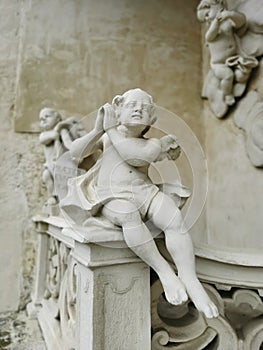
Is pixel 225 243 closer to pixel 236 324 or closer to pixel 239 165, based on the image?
pixel 239 165

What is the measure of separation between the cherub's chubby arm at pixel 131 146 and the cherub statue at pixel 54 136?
87 cm

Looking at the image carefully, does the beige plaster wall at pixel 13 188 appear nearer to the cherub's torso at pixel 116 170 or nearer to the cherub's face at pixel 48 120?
the cherub's face at pixel 48 120

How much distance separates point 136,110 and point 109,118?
0.24 ft

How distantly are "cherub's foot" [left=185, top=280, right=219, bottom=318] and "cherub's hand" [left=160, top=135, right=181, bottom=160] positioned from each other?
12.4 inches

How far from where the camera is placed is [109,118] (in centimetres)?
82

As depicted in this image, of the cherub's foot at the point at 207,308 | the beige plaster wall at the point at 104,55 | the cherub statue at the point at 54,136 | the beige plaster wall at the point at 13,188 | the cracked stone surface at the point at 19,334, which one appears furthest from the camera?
the beige plaster wall at the point at 104,55

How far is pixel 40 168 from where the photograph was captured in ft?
7.07

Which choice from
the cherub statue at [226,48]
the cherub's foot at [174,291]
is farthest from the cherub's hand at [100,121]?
the cherub statue at [226,48]

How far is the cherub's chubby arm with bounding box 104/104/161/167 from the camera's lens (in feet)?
2.61

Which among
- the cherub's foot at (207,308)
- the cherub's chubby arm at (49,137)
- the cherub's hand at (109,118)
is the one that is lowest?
the cherub's foot at (207,308)

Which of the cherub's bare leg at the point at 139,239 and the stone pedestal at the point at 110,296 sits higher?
the cherub's bare leg at the point at 139,239

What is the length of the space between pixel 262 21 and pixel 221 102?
532mm

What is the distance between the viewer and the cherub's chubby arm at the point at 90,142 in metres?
0.83

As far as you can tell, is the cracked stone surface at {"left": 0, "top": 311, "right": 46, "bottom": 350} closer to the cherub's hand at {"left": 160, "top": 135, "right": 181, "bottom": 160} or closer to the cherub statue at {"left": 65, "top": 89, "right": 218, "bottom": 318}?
the cherub statue at {"left": 65, "top": 89, "right": 218, "bottom": 318}
